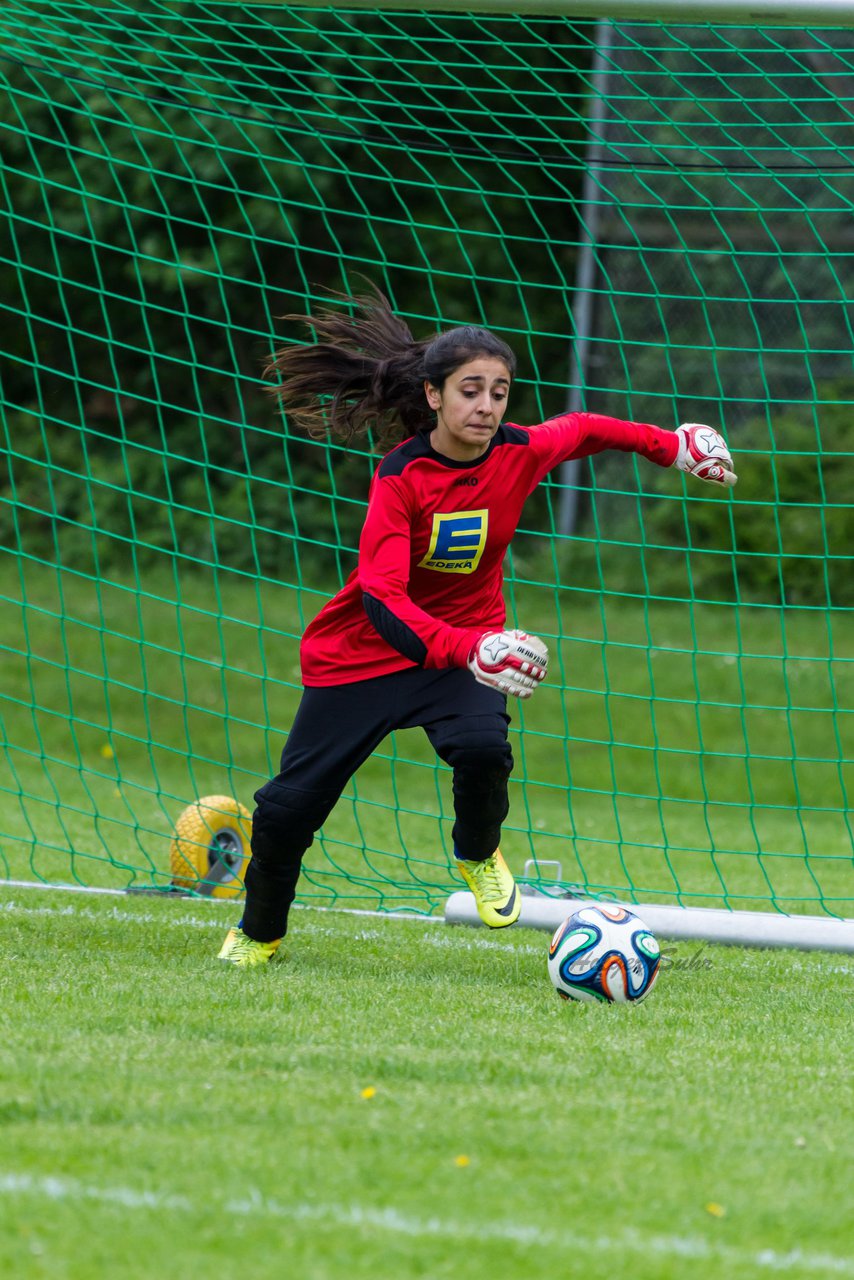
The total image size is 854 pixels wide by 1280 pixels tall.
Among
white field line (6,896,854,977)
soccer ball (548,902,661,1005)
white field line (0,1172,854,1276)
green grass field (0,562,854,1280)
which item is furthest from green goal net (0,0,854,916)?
white field line (0,1172,854,1276)

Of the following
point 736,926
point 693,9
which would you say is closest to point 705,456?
point 693,9

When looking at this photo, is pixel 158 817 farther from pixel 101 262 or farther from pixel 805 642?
pixel 101 262

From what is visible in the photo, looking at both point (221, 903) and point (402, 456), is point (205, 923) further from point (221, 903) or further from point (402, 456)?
point (402, 456)

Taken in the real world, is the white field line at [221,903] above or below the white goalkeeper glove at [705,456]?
below

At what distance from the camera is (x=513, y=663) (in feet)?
12.3

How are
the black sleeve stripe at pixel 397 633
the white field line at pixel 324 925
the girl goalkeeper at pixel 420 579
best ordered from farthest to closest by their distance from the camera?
the white field line at pixel 324 925 < the girl goalkeeper at pixel 420 579 < the black sleeve stripe at pixel 397 633

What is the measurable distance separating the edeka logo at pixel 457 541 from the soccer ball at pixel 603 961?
101 cm

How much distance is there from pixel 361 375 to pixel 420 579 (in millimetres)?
633

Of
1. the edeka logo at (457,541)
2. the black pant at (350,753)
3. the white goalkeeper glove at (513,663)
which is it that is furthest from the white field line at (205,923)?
the white goalkeeper glove at (513,663)

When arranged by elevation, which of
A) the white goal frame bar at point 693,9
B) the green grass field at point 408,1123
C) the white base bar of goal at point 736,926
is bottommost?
the white base bar of goal at point 736,926

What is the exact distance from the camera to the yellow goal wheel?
232 inches

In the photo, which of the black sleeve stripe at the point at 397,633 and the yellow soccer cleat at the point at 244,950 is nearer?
the black sleeve stripe at the point at 397,633

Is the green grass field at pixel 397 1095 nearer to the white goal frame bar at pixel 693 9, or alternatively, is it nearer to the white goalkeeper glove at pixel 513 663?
the white goalkeeper glove at pixel 513 663

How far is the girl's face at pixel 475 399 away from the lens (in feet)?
13.8
